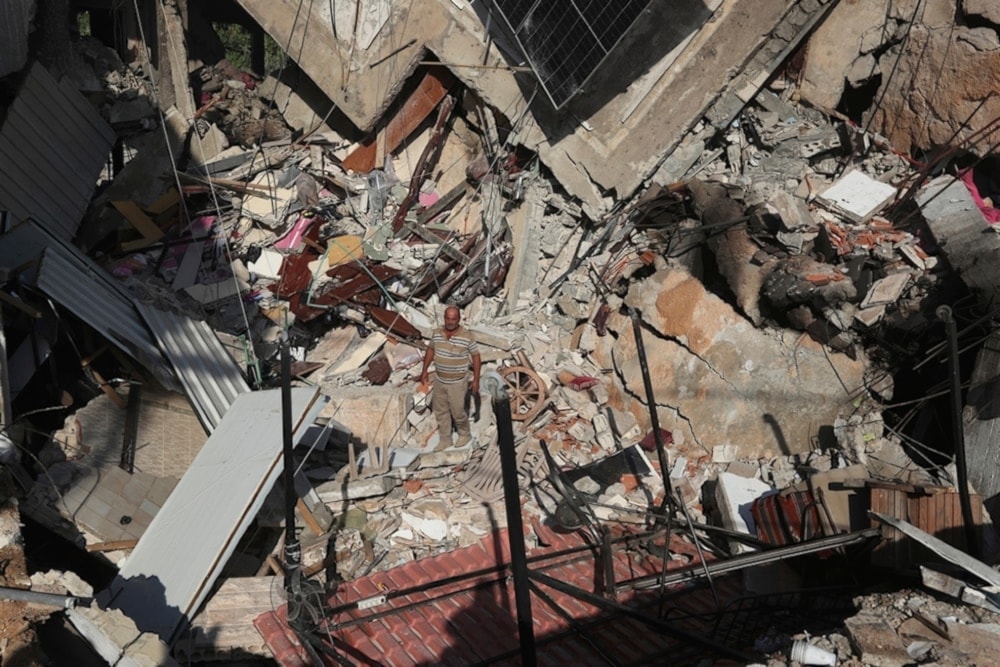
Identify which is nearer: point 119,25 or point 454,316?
point 454,316

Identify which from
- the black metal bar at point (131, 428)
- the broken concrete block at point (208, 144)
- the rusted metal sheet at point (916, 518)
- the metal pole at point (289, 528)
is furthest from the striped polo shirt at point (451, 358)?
the broken concrete block at point (208, 144)

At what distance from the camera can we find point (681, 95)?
33.8 ft

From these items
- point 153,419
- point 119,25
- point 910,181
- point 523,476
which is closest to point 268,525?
point 153,419

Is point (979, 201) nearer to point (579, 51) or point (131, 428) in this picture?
point (579, 51)

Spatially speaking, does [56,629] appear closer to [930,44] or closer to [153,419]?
[153,419]

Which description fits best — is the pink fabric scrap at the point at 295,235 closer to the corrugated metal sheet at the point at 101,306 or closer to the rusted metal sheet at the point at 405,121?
the rusted metal sheet at the point at 405,121

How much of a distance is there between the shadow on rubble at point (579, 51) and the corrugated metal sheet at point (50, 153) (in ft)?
17.3

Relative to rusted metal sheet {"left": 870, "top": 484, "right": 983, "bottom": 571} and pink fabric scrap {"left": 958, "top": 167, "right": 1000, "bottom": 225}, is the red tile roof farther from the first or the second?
pink fabric scrap {"left": 958, "top": 167, "right": 1000, "bottom": 225}

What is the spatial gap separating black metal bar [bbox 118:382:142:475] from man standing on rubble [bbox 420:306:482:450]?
8.91 ft

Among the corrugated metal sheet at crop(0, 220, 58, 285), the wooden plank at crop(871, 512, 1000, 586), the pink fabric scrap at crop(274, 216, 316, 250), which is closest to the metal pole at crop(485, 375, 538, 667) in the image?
the wooden plank at crop(871, 512, 1000, 586)

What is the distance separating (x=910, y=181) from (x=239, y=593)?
796 centimetres

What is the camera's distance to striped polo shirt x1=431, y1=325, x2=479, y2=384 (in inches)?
328

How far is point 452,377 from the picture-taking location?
843cm

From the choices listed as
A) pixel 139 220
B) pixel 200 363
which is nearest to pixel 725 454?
pixel 200 363
